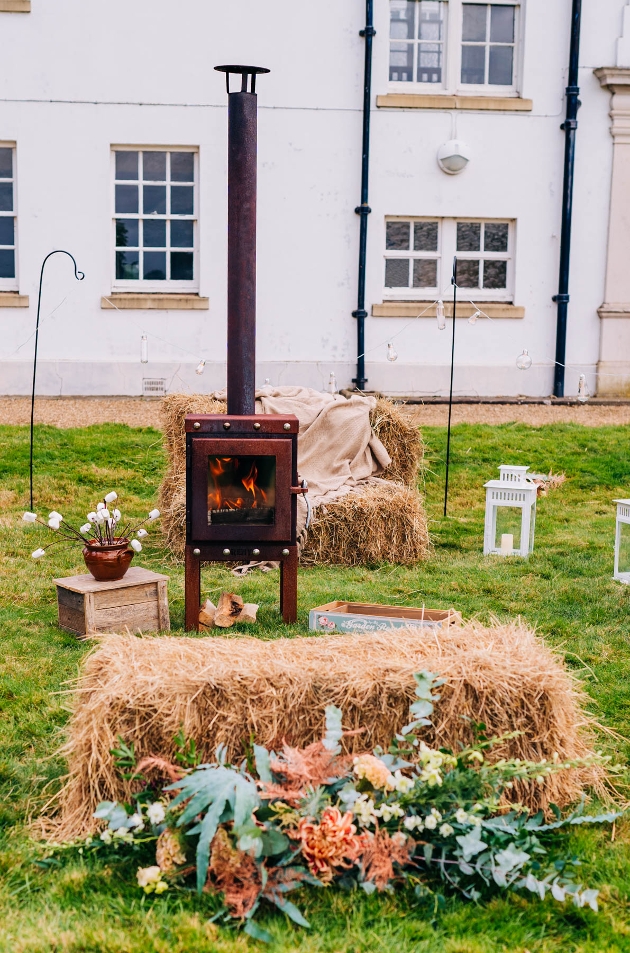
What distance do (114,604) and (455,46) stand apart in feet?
31.0

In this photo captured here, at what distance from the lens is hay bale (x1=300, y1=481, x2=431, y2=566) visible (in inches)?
260

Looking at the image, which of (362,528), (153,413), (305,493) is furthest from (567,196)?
(305,493)

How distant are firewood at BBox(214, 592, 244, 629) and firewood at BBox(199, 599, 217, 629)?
0.04 m

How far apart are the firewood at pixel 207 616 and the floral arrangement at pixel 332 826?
212 centimetres

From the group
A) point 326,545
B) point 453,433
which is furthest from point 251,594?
point 453,433

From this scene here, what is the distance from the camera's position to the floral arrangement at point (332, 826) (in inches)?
103

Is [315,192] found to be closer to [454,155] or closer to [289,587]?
[454,155]

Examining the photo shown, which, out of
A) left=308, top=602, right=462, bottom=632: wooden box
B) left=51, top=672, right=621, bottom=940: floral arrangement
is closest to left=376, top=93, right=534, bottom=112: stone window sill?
left=308, top=602, right=462, bottom=632: wooden box

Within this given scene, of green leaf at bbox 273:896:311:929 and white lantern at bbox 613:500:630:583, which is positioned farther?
white lantern at bbox 613:500:630:583

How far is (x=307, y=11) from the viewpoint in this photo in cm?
1162

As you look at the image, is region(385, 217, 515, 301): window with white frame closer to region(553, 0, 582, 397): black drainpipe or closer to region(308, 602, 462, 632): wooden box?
region(553, 0, 582, 397): black drainpipe

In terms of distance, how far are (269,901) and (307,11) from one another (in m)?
10.8

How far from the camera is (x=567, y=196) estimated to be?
39.5 ft

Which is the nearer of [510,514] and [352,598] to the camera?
[352,598]
